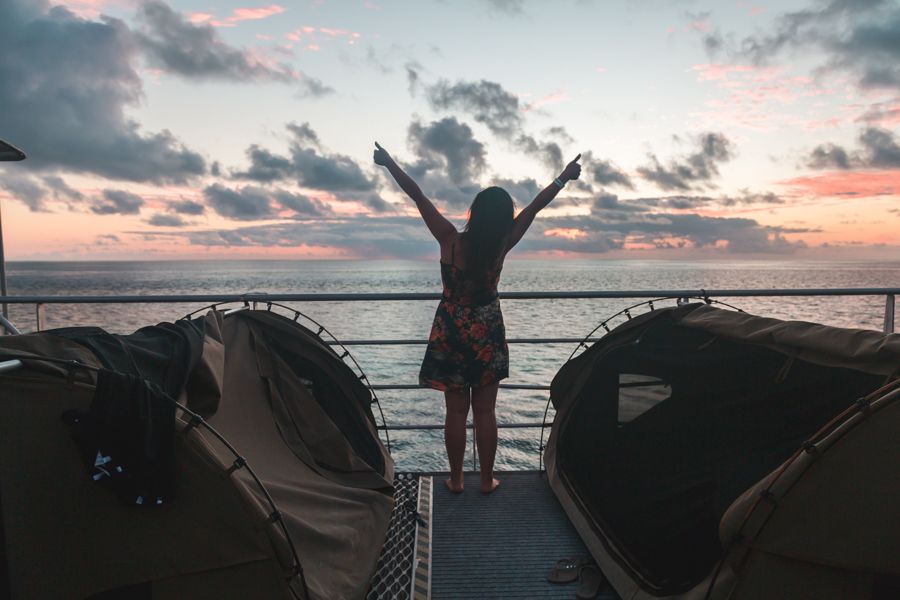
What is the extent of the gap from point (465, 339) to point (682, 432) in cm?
114

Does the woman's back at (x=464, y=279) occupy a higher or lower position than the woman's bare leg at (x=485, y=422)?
higher

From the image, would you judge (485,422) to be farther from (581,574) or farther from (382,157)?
(382,157)

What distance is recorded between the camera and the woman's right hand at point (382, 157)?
294 cm

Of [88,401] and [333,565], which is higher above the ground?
[88,401]

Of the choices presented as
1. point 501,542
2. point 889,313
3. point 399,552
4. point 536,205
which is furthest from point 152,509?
point 889,313

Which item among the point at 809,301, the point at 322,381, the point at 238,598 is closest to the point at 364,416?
the point at 322,381

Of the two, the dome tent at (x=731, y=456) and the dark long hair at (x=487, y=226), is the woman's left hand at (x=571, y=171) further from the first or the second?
the dome tent at (x=731, y=456)

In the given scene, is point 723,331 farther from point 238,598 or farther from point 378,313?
point 378,313

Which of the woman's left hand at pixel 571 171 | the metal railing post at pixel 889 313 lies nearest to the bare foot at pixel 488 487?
the woman's left hand at pixel 571 171

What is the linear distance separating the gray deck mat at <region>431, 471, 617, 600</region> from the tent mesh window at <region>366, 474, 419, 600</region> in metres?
0.12

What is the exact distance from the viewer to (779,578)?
162cm

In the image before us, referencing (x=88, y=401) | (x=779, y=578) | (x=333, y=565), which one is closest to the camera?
(x=88, y=401)

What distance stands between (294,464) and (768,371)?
1973 mm

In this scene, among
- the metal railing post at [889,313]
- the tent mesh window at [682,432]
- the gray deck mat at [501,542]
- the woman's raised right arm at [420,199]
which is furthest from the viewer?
Result: the metal railing post at [889,313]
